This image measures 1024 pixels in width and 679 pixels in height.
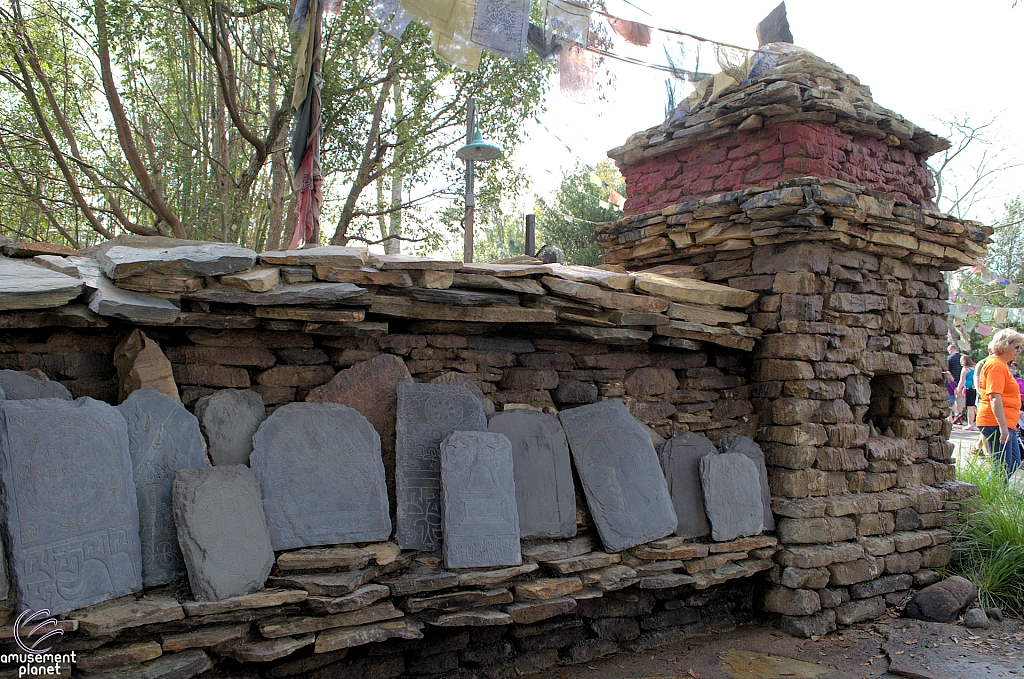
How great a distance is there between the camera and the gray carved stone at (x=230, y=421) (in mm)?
3090

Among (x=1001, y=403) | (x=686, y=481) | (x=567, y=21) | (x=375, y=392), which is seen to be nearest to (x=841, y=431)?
(x=686, y=481)

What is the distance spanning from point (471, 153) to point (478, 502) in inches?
180

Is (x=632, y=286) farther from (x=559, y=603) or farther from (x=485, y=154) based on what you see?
(x=485, y=154)

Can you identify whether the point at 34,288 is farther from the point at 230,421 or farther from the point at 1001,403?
the point at 1001,403

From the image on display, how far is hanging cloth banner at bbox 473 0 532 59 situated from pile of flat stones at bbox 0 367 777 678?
2.43m

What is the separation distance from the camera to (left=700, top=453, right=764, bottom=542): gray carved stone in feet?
13.5

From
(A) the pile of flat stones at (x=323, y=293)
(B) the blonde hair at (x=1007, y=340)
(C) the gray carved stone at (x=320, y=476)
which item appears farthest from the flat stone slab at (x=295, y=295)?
(B) the blonde hair at (x=1007, y=340)

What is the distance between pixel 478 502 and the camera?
337cm

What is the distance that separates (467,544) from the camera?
3.30m

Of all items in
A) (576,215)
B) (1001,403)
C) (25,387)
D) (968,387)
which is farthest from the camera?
(576,215)

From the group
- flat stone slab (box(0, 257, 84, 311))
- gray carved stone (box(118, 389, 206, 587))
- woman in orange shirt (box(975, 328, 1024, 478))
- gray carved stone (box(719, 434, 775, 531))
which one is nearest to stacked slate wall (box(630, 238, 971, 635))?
gray carved stone (box(719, 434, 775, 531))

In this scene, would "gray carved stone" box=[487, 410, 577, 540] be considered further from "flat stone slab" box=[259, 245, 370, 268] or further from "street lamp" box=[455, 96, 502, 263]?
"street lamp" box=[455, 96, 502, 263]

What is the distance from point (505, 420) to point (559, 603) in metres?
0.95

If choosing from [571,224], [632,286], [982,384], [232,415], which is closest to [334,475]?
[232,415]
